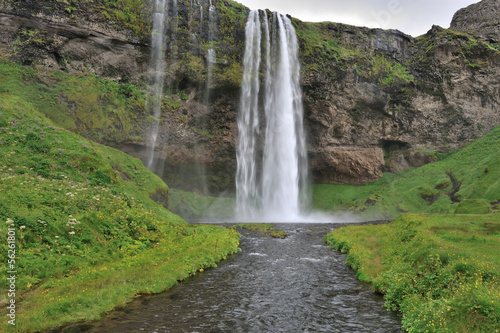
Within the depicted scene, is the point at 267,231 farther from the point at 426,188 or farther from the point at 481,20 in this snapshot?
the point at 481,20

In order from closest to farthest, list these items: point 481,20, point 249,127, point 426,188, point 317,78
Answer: point 426,188, point 249,127, point 317,78, point 481,20

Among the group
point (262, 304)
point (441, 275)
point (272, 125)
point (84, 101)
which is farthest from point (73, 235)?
point (272, 125)

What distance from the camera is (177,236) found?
22.8 m

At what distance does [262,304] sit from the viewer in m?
12.4

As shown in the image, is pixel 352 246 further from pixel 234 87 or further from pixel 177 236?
pixel 234 87

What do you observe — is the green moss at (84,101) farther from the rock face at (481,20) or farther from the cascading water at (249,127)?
the rock face at (481,20)

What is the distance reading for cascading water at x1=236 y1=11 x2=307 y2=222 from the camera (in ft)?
191

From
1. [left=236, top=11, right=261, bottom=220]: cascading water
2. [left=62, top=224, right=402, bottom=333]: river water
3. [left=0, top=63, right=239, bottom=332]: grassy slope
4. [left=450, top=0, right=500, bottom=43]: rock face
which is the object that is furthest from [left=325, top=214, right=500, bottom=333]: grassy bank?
[left=450, top=0, right=500, bottom=43]: rock face

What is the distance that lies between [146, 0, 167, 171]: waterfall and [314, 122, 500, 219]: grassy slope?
39.3 m

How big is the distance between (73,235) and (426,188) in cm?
6255

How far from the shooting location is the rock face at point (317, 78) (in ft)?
155

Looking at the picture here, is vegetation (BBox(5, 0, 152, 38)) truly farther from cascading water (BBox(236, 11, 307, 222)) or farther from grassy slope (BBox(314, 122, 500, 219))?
grassy slope (BBox(314, 122, 500, 219))

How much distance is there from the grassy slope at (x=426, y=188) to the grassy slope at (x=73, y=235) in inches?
1731

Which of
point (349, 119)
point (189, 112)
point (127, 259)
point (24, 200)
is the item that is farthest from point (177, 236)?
point (349, 119)
